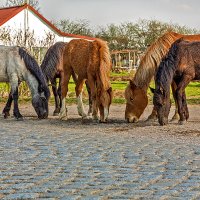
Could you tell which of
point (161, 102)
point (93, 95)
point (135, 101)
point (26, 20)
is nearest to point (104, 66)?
point (93, 95)

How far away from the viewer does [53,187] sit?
588cm

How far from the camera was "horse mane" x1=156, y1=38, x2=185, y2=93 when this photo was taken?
41.1 feet

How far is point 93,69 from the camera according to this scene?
13.7m

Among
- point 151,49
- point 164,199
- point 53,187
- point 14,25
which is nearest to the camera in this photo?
point 164,199

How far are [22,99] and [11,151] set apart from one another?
518 inches

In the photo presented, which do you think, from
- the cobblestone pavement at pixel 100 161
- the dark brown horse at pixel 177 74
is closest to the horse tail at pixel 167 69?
the dark brown horse at pixel 177 74

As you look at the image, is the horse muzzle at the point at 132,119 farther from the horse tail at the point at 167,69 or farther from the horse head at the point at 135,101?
the horse tail at the point at 167,69

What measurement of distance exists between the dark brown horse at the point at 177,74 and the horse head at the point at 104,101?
3.80 ft

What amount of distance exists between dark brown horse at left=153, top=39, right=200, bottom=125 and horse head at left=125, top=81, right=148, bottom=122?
2.09 ft

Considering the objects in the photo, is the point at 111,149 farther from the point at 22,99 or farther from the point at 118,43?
the point at 118,43

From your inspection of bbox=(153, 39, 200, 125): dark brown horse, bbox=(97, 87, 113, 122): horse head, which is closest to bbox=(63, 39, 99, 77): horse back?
bbox=(97, 87, 113, 122): horse head

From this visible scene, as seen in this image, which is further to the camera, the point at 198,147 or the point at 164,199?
the point at 198,147

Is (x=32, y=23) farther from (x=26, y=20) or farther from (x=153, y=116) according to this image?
(x=153, y=116)

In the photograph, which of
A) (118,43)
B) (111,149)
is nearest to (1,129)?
(111,149)
